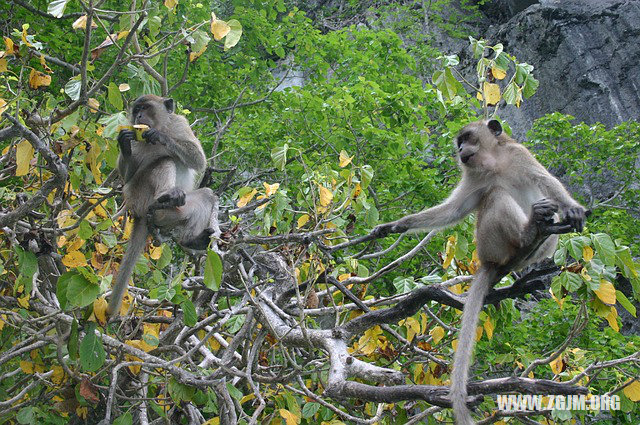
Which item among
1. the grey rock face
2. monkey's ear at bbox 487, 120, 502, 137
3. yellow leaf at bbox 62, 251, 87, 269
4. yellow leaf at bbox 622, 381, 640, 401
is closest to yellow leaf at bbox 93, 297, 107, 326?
yellow leaf at bbox 62, 251, 87, 269

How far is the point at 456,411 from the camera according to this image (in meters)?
2.90

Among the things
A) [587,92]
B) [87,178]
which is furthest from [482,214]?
[587,92]

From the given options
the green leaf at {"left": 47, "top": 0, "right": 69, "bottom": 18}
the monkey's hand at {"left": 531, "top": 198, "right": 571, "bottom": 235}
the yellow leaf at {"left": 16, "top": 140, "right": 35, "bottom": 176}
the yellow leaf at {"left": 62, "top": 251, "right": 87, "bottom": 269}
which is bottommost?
the yellow leaf at {"left": 62, "top": 251, "right": 87, "bottom": 269}

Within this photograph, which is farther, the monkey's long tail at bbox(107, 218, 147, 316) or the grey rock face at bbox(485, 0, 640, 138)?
the grey rock face at bbox(485, 0, 640, 138)

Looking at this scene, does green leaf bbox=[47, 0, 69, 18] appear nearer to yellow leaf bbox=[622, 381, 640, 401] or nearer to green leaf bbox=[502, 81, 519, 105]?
green leaf bbox=[502, 81, 519, 105]

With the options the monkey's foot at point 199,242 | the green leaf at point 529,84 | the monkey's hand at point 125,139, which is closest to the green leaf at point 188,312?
the monkey's foot at point 199,242

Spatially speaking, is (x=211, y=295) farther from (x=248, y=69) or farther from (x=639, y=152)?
(x=639, y=152)

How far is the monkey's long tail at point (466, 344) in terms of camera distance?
2903 mm

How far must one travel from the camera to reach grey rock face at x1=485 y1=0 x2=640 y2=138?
56.3 ft

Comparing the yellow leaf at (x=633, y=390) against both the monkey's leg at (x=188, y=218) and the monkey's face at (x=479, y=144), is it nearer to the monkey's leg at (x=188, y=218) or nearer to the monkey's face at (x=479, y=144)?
the monkey's face at (x=479, y=144)

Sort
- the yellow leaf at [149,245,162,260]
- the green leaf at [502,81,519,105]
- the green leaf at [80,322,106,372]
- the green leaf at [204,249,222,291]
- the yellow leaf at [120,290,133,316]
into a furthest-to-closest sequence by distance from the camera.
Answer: the yellow leaf at [149,245,162,260], the green leaf at [502,81,519,105], the yellow leaf at [120,290,133,316], the green leaf at [80,322,106,372], the green leaf at [204,249,222,291]

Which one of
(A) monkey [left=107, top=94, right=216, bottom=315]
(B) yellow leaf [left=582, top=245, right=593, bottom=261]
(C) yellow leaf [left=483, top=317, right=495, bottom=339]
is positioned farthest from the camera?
(A) monkey [left=107, top=94, right=216, bottom=315]

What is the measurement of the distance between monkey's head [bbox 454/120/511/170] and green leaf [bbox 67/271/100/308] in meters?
2.68

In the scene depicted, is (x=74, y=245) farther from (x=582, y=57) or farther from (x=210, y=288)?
(x=582, y=57)
